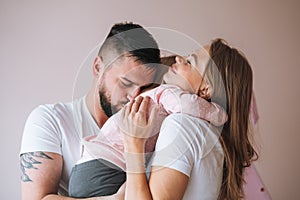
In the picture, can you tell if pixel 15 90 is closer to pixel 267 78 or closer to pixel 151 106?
pixel 151 106

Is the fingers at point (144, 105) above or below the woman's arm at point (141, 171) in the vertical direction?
above

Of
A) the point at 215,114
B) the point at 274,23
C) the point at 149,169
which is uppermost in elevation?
the point at 274,23

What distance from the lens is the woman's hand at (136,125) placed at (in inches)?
40.8

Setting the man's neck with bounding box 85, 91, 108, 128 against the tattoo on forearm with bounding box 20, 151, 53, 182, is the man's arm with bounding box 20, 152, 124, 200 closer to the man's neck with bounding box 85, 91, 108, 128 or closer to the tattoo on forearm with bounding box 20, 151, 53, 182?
the tattoo on forearm with bounding box 20, 151, 53, 182

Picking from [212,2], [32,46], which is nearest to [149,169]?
[32,46]

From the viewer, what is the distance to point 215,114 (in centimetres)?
110

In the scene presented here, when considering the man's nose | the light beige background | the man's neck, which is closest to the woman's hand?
the man's nose

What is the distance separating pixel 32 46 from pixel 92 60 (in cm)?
66

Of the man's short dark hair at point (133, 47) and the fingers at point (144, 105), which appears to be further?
the man's short dark hair at point (133, 47)

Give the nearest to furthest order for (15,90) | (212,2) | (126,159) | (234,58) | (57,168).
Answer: (126,159), (234,58), (57,168), (15,90), (212,2)

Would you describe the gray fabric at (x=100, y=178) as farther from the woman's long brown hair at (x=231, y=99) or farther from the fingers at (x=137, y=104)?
the woman's long brown hair at (x=231, y=99)

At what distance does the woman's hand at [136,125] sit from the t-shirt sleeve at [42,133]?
299 mm

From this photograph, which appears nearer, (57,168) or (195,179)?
(195,179)

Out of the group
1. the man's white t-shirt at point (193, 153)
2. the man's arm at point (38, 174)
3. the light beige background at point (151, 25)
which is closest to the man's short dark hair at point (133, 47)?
the man's white t-shirt at point (193, 153)
